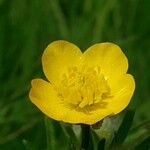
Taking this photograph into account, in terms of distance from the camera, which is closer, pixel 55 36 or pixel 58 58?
pixel 58 58

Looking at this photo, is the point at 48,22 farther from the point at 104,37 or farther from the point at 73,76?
the point at 73,76

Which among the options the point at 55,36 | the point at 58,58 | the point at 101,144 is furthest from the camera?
the point at 55,36

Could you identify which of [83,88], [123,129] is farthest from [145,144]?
[83,88]

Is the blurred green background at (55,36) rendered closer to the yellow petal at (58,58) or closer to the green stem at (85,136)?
the yellow petal at (58,58)

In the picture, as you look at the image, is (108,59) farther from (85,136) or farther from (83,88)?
(85,136)

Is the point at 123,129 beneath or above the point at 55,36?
above

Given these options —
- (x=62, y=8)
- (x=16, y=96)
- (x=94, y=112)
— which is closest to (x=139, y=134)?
(x=94, y=112)

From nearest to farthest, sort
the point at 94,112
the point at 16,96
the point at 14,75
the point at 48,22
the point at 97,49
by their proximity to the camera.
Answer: the point at 94,112 < the point at 97,49 < the point at 16,96 < the point at 14,75 < the point at 48,22
